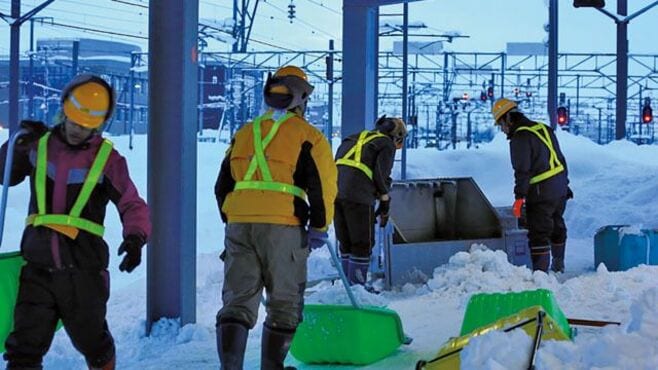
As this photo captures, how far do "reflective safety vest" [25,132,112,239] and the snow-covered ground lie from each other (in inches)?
70.9

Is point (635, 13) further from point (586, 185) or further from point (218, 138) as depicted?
point (218, 138)

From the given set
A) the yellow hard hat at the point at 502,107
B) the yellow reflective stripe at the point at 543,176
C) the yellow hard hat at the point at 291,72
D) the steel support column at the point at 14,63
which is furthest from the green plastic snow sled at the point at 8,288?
the steel support column at the point at 14,63

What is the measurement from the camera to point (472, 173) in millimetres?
22594

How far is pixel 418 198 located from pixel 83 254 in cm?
628

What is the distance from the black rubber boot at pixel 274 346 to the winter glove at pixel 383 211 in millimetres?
3385

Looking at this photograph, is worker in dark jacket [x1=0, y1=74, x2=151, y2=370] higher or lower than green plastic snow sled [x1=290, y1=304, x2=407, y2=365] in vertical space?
higher

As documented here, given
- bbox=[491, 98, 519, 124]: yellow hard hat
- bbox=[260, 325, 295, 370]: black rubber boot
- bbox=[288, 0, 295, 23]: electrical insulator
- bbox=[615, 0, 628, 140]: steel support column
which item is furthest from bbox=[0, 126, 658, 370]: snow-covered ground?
bbox=[288, 0, 295, 23]: electrical insulator

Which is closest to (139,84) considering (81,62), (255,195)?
(81,62)

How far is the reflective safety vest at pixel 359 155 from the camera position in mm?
7836

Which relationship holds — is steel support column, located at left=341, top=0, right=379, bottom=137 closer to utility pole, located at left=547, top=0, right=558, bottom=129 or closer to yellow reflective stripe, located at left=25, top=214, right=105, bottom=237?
yellow reflective stripe, located at left=25, top=214, right=105, bottom=237

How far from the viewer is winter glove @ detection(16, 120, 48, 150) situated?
4.18 metres

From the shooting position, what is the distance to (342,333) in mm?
5457

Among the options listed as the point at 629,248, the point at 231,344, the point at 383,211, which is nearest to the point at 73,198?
the point at 231,344

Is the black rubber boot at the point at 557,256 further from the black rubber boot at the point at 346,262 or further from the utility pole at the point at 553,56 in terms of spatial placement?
the utility pole at the point at 553,56
